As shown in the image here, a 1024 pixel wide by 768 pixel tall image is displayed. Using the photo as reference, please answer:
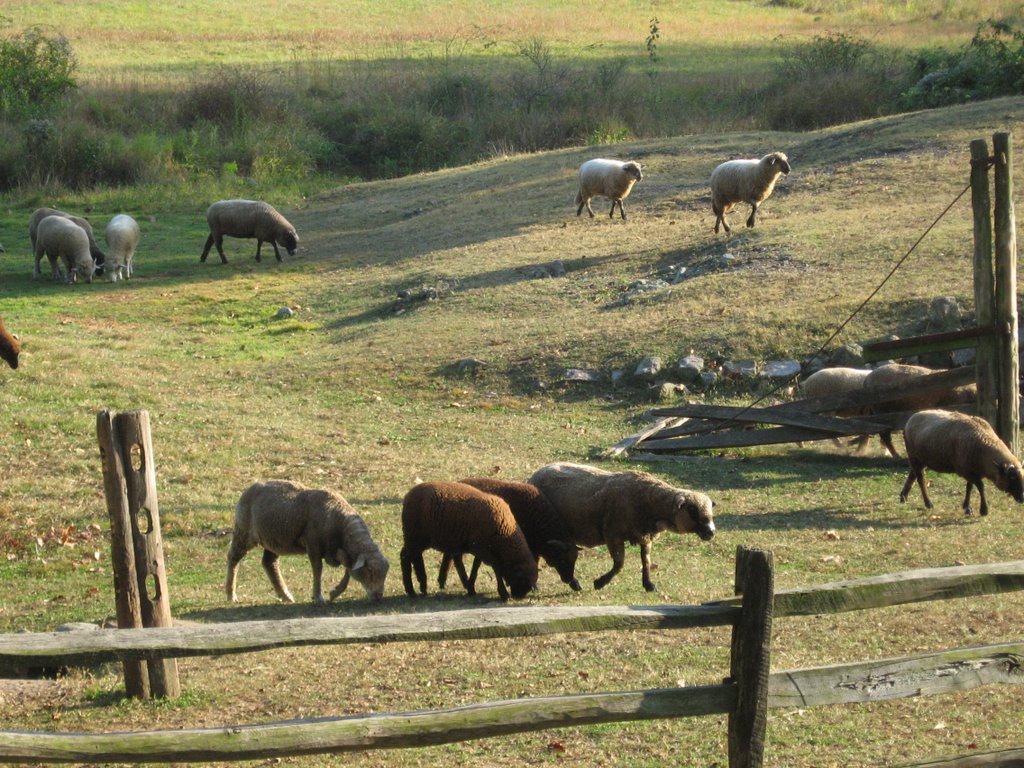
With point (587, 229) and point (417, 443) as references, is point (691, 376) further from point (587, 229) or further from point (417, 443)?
point (587, 229)

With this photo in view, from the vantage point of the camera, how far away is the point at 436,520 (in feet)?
34.2

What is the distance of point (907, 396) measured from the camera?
51.4 ft

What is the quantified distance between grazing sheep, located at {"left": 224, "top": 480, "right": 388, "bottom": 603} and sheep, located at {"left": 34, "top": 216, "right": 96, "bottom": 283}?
20.1 m

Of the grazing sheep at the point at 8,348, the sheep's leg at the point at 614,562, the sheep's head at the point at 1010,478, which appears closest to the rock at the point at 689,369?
the sheep's head at the point at 1010,478

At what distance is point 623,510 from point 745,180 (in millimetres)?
15697

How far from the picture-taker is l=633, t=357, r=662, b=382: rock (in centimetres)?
1919

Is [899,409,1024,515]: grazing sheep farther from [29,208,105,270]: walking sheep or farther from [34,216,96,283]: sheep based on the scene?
[29,208,105,270]: walking sheep

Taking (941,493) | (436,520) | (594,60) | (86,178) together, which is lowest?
(941,493)

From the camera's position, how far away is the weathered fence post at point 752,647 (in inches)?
235

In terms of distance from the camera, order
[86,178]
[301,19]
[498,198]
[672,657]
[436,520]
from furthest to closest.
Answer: [301,19]
[86,178]
[498,198]
[436,520]
[672,657]

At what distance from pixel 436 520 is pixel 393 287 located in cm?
1679

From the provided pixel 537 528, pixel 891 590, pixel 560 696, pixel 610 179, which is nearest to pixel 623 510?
pixel 537 528

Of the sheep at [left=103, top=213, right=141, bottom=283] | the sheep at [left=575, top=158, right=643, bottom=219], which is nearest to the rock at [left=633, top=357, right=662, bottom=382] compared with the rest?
the sheep at [left=575, top=158, right=643, bottom=219]

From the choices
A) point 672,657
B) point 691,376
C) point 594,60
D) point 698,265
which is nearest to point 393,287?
point 698,265
